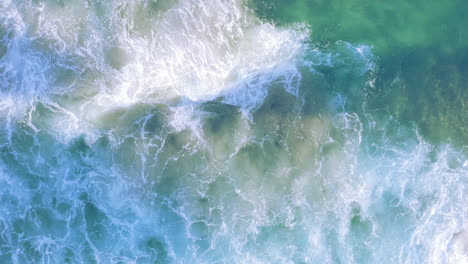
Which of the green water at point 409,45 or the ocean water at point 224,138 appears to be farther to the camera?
the green water at point 409,45

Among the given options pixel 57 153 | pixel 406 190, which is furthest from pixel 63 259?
pixel 406 190

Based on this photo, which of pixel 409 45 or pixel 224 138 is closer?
pixel 224 138

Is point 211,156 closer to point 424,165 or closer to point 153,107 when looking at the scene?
point 153,107

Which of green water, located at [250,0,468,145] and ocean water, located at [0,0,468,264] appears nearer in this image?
ocean water, located at [0,0,468,264]

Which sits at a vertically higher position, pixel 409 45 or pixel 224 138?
pixel 409 45
